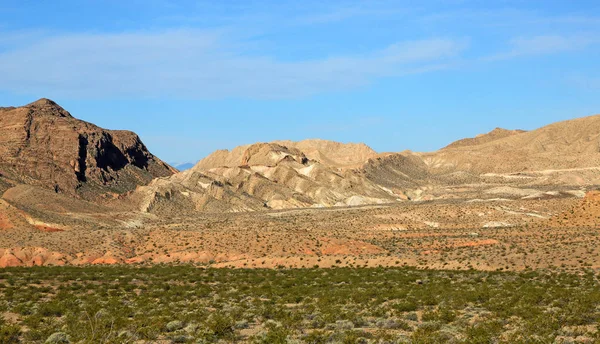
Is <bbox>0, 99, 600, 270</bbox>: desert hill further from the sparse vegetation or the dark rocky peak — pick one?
the sparse vegetation

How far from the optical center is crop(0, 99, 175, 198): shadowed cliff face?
353 ft

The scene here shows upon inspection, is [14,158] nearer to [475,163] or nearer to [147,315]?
[147,315]

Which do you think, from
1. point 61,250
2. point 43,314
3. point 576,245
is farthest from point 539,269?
point 61,250

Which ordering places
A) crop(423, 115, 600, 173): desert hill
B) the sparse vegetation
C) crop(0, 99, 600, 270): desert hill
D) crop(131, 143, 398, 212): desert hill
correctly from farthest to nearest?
crop(423, 115, 600, 173): desert hill
crop(131, 143, 398, 212): desert hill
crop(0, 99, 600, 270): desert hill
the sparse vegetation

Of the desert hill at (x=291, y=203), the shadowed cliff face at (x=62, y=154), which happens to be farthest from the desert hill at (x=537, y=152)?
the shadowed cliff face at (x=62, y=154)

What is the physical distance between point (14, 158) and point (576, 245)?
87.4m

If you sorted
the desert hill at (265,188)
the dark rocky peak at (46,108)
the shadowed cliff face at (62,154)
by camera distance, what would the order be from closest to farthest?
the shadowed cliff face at (62,154) < the desert hill at (265,188) < the dark rocky peak at (46,108)

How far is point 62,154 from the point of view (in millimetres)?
112938

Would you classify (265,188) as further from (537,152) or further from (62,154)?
(537,152)

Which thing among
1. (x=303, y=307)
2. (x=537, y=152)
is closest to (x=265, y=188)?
(x=537, y=152)

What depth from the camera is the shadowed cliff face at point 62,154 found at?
107625 millimetres

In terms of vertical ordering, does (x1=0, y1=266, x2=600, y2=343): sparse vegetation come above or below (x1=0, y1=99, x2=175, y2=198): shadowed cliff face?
below

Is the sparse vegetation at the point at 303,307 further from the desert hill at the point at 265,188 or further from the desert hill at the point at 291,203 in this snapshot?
the desert hill at the point at 265,188

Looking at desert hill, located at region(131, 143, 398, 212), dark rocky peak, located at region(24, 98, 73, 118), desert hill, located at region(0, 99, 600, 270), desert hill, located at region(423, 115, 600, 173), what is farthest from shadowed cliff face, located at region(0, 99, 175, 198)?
desert hill, located at region(423, 115, 600, 173)
